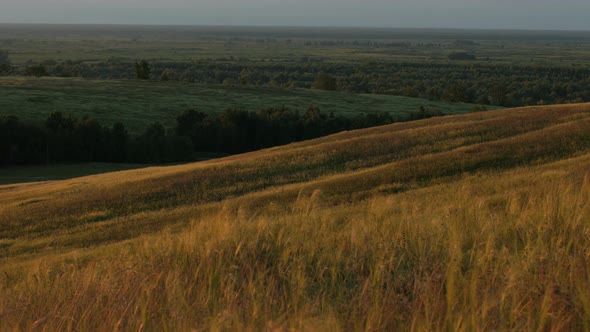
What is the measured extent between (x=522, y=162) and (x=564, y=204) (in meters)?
11.4

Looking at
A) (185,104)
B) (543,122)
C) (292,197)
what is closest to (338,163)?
(292,197)

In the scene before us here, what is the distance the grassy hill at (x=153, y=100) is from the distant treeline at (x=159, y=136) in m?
10.2

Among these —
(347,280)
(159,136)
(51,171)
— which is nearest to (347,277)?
(347,280)

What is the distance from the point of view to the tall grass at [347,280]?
4328mm

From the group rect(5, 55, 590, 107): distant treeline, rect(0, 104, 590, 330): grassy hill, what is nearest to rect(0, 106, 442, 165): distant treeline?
rect(5, 55, 590, 107): distant treeline

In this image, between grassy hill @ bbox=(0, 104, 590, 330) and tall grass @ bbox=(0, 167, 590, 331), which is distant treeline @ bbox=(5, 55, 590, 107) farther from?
tall grass @ bbox=(0, 167, 590, 331)

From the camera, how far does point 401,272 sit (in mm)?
5695

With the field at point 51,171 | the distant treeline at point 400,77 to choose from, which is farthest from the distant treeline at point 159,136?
the distant treeline at point 400,77

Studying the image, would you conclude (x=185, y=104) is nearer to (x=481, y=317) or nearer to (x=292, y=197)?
(x=292, y=197)

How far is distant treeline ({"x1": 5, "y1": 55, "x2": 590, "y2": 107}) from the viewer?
11331 cm

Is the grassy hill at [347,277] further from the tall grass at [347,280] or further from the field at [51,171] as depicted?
the field at [51,171]

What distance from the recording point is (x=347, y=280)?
5.77 metres

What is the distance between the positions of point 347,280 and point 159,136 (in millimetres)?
58926

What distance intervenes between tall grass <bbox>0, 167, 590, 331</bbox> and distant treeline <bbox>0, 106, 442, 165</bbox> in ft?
174
